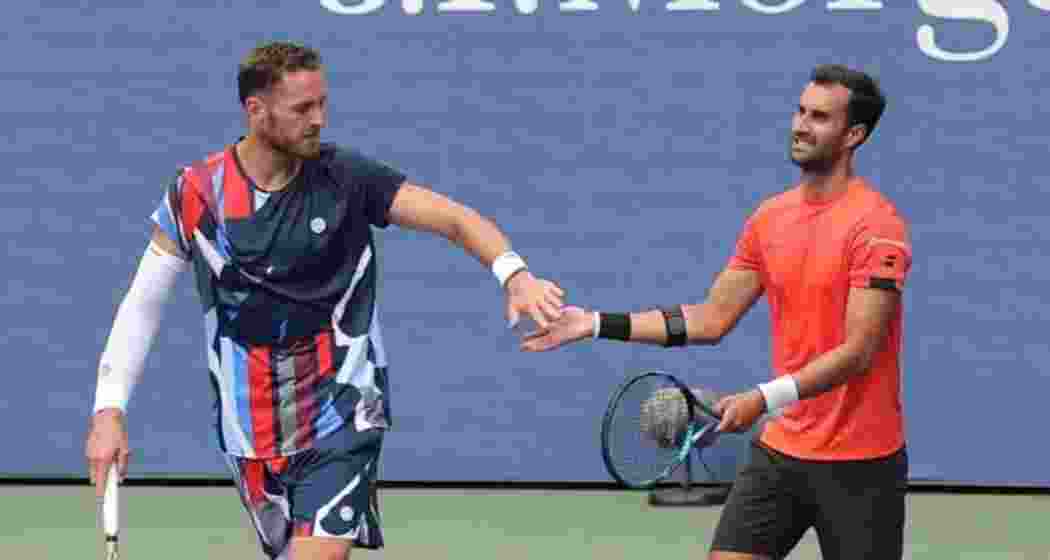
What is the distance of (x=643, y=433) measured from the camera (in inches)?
374

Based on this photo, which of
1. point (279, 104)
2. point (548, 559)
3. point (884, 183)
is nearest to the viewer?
point (279, 104)

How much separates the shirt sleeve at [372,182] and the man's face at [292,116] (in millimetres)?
88

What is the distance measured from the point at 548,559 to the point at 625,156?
2082 millimetres

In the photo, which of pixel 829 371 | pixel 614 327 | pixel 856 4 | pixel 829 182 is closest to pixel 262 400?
pixel 614 327

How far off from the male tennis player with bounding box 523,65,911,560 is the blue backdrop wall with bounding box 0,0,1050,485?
407 cm

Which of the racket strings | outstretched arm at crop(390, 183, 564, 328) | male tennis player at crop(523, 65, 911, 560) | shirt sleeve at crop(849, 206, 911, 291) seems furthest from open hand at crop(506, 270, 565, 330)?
the racket strings

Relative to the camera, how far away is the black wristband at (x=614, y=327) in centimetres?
711

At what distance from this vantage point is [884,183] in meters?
11.1

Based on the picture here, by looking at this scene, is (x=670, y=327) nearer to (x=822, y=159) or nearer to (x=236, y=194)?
(x=822, y=159)

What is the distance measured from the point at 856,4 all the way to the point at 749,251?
13.5 feet

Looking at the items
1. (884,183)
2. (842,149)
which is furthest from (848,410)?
(884,183)

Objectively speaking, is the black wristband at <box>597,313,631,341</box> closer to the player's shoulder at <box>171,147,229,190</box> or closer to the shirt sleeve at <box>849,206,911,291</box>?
the shirt sleeve at <box>849,206,911,291</box>

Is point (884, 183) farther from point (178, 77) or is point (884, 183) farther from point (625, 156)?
point (178, 77)

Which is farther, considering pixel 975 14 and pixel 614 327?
pixel 975 14
